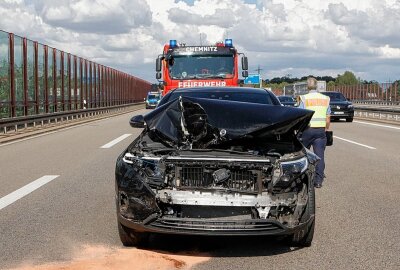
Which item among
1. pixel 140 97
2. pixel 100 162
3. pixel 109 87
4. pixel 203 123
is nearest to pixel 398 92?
pixel 109 87

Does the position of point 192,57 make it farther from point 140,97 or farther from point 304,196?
point 140,97

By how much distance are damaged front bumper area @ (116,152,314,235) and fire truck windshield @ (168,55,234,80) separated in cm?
1363

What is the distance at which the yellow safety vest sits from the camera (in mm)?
8969

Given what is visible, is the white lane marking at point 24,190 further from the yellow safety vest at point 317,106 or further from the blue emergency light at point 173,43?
the blue emergency light at point 173,43

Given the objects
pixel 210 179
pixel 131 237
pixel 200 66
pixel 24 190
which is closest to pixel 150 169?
pixel 210 179

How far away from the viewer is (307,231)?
5160 mm

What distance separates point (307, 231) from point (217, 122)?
1.33 m

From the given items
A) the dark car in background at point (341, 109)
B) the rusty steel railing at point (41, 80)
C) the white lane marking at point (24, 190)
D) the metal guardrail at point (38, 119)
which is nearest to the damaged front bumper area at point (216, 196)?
the white lane marking at point (24, 190)

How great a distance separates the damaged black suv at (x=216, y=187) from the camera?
477cm

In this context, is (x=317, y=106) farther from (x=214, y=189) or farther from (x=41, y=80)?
(x=41, y=80)

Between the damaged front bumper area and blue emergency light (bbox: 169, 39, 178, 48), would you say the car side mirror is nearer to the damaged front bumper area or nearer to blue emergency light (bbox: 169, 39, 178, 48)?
the damaged front bumper area

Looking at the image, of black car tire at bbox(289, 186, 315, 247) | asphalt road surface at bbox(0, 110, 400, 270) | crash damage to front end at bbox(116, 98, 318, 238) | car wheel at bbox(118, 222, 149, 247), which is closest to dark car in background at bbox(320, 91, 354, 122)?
asphalt road surface at bbox(0, 110, 400, 270)

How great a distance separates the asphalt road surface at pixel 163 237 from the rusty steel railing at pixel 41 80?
479 inches

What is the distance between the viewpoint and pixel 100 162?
1202cm
